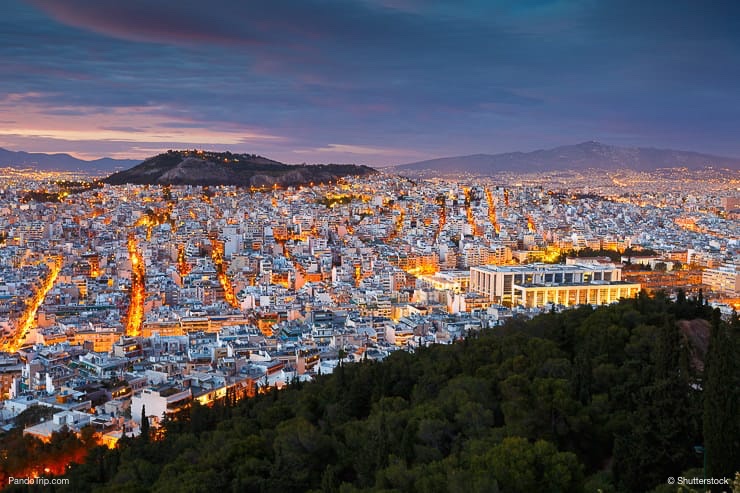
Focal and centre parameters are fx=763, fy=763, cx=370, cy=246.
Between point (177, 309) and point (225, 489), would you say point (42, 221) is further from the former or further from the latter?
point (225, 489)

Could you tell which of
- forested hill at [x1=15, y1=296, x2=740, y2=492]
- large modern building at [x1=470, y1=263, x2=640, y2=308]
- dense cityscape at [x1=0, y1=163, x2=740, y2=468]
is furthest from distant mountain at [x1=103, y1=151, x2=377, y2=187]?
forested hill at [x1=15, y1=296, x2=740, y2=492]

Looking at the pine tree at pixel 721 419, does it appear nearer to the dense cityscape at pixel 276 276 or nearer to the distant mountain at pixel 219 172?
the dense cityscape at pixel 276 276

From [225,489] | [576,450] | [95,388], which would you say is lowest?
[95,388]

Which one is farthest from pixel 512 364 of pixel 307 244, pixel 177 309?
pixel 307 244

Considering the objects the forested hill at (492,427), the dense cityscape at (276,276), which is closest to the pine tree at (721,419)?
the forested hill at (492,427)

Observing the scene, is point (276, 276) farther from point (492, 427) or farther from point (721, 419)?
point (721, 419)

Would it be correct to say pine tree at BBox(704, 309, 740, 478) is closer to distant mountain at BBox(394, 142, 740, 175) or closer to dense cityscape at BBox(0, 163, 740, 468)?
dense cityscape at BBox(0, 163, 740, 468)

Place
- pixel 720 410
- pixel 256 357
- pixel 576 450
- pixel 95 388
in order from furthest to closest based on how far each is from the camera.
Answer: pixel 256 357 → pixel 95 388 → pixel 576 450 → pixel 720 410
